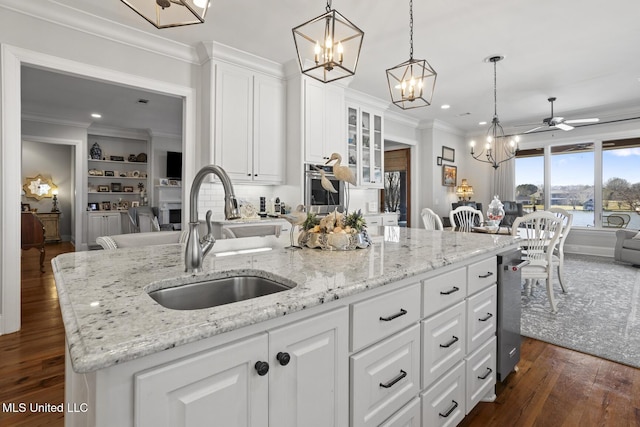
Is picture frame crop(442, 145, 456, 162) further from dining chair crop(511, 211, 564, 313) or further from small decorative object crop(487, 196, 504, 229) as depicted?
dining chair crop(511, 211, 564, 313)

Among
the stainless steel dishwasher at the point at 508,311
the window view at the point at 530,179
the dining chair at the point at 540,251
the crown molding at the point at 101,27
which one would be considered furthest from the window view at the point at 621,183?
the crown molding at the point at 101,27

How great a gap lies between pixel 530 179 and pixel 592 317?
5286 mm

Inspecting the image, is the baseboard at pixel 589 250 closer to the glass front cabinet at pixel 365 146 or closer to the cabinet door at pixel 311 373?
the glass front cabinet at pixel 365 146

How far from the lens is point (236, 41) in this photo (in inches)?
141

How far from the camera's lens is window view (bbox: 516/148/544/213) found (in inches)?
294

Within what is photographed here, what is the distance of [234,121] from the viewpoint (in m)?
3.89

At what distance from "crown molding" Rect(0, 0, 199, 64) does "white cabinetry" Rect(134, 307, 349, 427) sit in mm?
3624

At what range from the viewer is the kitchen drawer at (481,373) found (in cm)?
170

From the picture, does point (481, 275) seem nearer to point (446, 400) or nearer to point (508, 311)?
point (508, 311)

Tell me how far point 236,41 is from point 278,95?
90cm

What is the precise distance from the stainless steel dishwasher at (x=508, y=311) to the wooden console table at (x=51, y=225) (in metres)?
9.90

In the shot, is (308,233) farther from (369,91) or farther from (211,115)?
(369,91)
